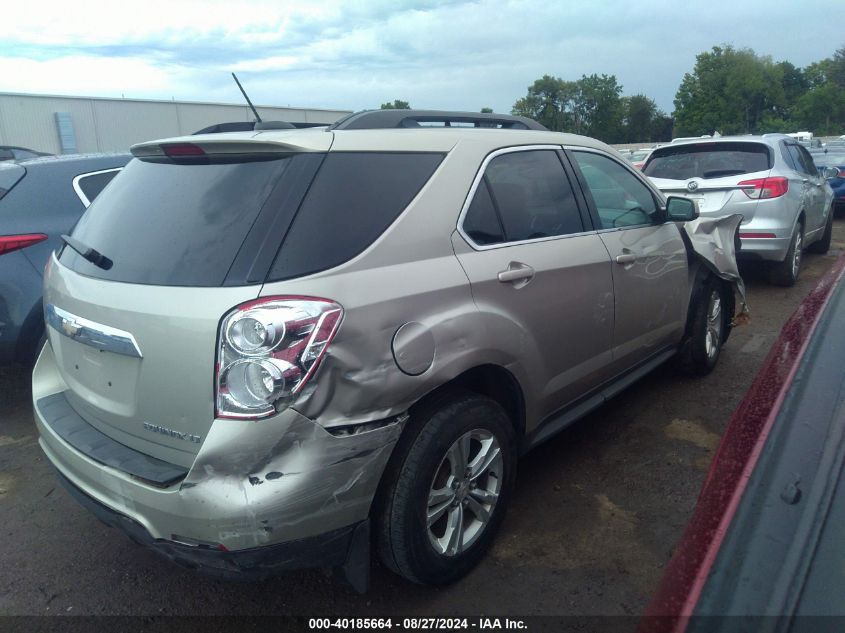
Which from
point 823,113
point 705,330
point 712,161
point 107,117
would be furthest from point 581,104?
point 705,330

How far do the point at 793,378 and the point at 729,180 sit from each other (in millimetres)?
5817

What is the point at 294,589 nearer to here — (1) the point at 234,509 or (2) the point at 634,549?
(1) the point at 234,509

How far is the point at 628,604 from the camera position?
8.23ft

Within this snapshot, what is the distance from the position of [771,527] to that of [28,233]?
4.22m

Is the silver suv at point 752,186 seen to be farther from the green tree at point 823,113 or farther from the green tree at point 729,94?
the green tree at point 823,113

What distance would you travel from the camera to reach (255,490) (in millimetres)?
1994

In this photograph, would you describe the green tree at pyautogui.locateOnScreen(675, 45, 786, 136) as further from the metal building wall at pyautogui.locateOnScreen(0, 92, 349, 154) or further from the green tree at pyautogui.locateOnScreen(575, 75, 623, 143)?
the metal building wall at pyautogui.locateOnScreen(0, 92, 349, 154)

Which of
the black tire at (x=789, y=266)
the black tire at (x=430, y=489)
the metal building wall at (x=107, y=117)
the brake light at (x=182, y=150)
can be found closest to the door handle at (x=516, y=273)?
the black tire at (x=430, y=489)

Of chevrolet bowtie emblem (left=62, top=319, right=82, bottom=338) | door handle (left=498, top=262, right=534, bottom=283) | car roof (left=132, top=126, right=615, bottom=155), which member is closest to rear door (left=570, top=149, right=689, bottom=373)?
car roof (left=132, top=126, right=615, bottom=155)

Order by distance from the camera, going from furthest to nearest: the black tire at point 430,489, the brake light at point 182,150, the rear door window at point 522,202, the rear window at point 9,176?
the rear window at point 9,176 → the rear door window at point 522,202 → the brake light at point 182,150 → the black tire at point 430,489

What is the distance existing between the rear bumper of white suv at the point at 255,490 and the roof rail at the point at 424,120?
129 centimetres

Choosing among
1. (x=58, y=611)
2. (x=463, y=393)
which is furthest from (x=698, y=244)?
(x=58, y=611)

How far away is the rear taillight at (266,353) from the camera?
199 cm

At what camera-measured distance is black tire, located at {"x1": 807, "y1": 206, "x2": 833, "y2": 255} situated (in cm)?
920
